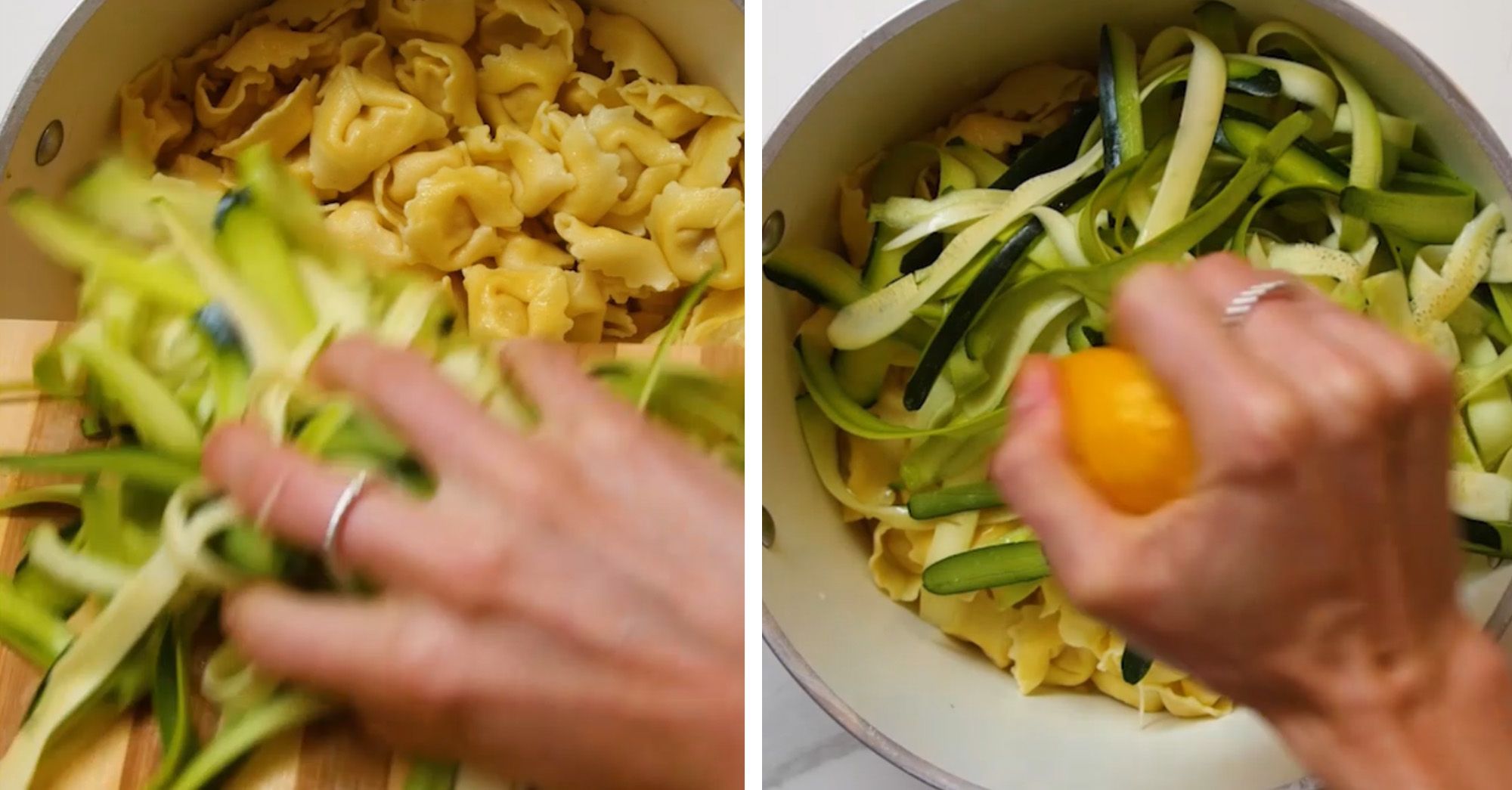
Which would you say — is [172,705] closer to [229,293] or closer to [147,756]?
[147,756]

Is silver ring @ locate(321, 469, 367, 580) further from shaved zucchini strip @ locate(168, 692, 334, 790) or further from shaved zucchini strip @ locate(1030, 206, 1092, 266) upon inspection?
shaved zucchini strip @ locate(1030, 206, 1092, 266)

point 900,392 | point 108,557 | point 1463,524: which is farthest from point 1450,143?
point 108,557

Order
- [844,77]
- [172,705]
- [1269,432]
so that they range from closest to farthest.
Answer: [1269,432] → [172,705] → [844,77]

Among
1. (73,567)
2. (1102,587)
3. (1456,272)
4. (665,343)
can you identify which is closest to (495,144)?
(665,343)

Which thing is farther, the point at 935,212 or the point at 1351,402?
the point at 935,212

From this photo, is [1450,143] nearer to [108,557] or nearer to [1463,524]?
[1463,524]

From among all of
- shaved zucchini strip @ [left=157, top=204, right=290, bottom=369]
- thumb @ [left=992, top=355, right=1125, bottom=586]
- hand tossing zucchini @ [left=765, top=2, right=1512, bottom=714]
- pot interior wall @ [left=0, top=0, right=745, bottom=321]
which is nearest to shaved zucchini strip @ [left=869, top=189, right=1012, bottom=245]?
hand tossing zucchini @ [left=765, top=2, right=1512, bottom=714]
